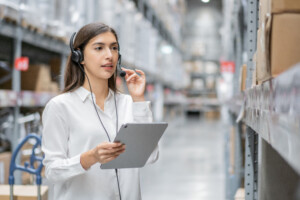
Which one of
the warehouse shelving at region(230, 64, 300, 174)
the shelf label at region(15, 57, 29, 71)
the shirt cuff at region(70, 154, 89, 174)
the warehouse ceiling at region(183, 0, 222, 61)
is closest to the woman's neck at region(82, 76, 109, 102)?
the shirt cuff at region(70, 154, 89, 174)

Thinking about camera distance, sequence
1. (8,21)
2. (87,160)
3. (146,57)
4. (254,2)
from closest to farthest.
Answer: (87,160), (254,2), (8,21), (146,57)

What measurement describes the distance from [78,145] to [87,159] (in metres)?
0.18

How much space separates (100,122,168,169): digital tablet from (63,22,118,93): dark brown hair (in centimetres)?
40

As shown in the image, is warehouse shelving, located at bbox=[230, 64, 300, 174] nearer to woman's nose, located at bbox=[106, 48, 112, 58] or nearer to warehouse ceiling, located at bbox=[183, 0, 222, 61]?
woman's nose, located at bbox=[106, 48, 112, 58]

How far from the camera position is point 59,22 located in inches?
189

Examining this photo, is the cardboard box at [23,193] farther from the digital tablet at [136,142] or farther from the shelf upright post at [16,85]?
the shelf upright post at [16,85]

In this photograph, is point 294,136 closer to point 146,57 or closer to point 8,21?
point 8,21

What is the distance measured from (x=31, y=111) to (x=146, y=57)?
5.28 metres

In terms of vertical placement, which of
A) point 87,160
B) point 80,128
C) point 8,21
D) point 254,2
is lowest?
point 87,160

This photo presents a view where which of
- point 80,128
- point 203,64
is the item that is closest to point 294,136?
point 80,128

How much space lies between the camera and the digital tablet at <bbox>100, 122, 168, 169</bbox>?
148cm

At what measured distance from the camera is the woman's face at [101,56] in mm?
1781

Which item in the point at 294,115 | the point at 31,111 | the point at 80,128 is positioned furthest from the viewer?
the point at 31,111

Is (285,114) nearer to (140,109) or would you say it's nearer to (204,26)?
(140,109)
